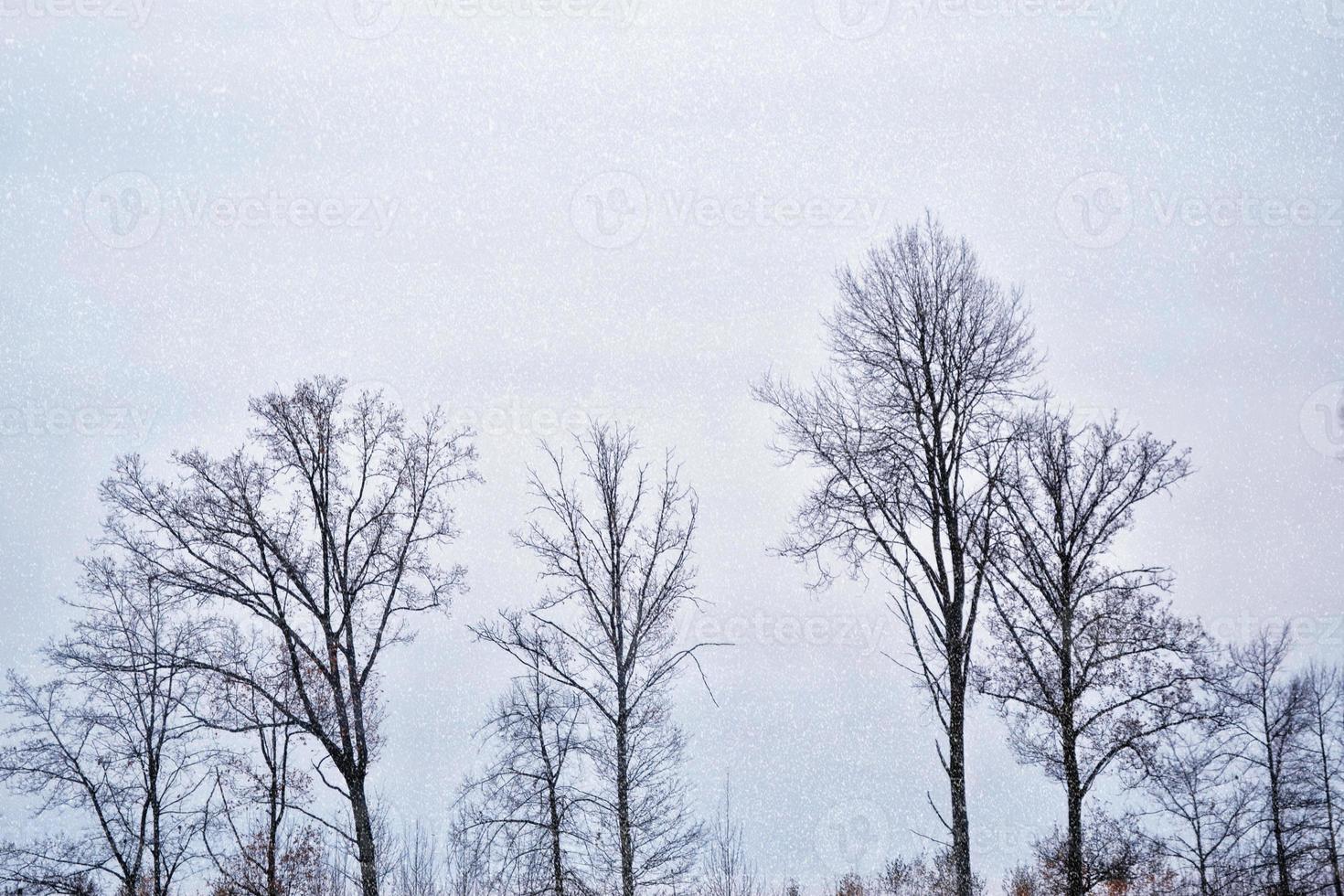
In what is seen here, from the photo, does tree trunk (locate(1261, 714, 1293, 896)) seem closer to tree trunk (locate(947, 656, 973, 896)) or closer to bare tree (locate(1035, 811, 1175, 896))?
bare tree (locate(1035, 811, 1175, 896))

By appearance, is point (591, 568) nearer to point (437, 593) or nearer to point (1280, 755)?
point (437, 593)

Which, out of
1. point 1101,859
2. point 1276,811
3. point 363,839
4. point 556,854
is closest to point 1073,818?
point 1101,859

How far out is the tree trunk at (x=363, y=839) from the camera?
1883cm

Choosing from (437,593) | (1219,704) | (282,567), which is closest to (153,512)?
(282,567)

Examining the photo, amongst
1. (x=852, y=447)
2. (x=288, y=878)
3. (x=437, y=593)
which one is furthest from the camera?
(x=288, y=878)

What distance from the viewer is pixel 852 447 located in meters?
15.8

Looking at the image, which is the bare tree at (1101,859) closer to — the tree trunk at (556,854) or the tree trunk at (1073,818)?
the tree trunk at (1073,818)

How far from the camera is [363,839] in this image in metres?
19.0

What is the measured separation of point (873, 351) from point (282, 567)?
39.0ft

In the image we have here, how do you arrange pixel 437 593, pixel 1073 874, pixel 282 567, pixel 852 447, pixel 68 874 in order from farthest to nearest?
pixel 68 874 < pixel 437 593 < pixel 282 567 < pixel 1073 874 < pixel 852 447

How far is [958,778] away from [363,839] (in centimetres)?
1110

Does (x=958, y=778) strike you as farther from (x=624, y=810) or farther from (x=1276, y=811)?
(x=1276, y=811)

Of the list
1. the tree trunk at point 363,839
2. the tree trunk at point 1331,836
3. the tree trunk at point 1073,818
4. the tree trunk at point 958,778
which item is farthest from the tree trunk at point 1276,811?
the tree trunk at point 363,839

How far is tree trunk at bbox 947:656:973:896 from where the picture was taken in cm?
1406
